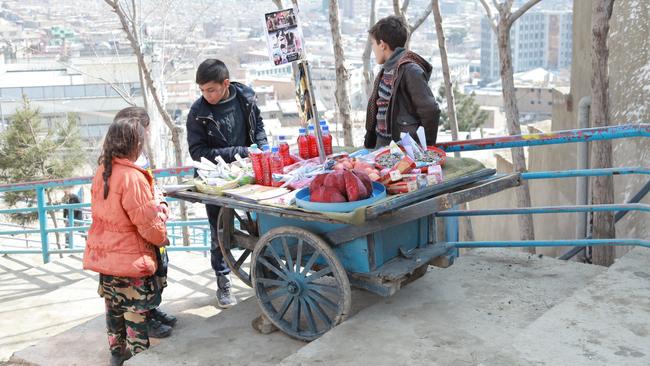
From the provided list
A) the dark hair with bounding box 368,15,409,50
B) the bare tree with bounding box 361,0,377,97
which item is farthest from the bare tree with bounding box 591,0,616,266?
the bare tree with bounding box 361,0,377,97

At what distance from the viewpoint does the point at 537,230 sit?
1194 centimetres

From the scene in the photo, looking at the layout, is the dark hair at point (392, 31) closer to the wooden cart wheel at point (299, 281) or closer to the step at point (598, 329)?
the wooden cart wheel at point (299, 281)

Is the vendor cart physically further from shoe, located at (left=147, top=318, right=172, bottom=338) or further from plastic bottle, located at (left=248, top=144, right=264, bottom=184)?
shoe, located at (left=147, top=318, right=172, bottom=338)

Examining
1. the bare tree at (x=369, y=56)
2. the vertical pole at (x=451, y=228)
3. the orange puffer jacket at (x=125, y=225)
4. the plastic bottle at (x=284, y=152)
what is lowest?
the vertical pole at (x=451, y=228)

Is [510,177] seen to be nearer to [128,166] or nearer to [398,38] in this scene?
[398,38]

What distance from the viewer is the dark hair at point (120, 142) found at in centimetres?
398

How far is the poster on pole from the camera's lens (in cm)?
455

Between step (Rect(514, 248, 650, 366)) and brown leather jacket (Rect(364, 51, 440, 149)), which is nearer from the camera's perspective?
step (Rect(514, 248, 650, 366))

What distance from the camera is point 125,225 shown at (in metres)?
4.00

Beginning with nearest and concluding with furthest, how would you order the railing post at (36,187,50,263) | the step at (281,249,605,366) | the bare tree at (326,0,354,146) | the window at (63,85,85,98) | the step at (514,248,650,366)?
the step at (514,248,650,366), the step at (281,249,605,366), the railing post at (36,187,50,263), the bare tree at (326,0,354,146), the window at (63,85,85,98)

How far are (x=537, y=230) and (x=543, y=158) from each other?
129cm

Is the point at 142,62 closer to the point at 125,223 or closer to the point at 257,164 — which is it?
the point at 257,164

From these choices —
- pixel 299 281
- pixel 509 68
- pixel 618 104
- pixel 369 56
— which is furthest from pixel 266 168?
pixel 369 56

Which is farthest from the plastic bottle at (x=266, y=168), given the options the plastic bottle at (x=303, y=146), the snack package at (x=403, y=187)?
the snack package at (x=403, y=187)
